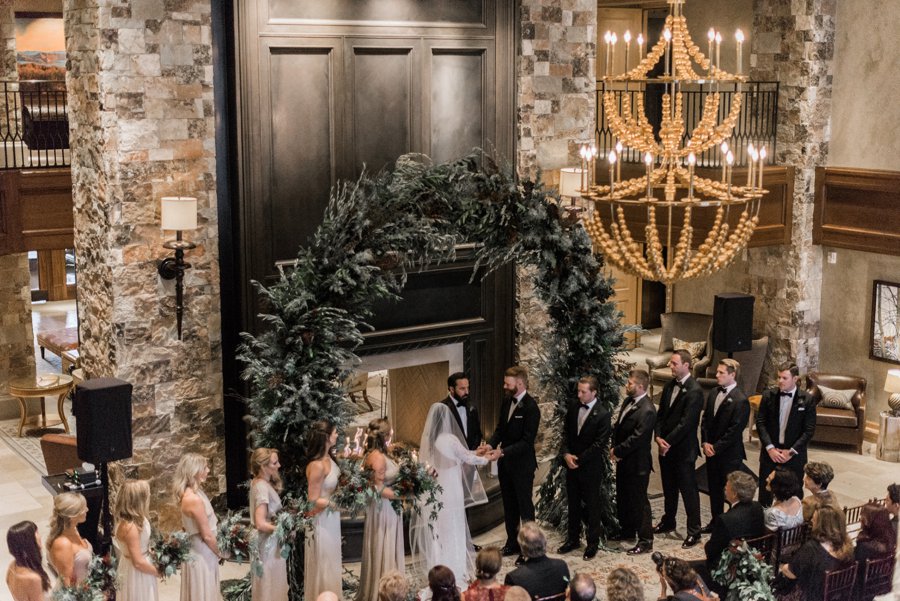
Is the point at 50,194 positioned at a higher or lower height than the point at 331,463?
higher

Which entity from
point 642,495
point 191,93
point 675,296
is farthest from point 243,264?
point 675,296

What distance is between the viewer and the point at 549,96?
430 inches

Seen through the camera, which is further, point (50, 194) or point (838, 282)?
point (838, 282)

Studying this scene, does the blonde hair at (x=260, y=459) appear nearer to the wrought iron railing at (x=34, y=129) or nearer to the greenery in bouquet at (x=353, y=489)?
the greenery in bouquet at (x=353, y=489)

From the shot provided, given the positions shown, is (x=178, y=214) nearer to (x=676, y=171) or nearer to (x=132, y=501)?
(x=132, y=501)

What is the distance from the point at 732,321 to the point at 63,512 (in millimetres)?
5652

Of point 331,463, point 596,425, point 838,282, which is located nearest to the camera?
point 331,463

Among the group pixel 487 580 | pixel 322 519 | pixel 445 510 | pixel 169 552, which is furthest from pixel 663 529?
pixel 169 552

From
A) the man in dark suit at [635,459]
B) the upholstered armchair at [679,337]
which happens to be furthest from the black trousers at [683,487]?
the upholstered armchair at [679,337]

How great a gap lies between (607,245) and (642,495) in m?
3.03

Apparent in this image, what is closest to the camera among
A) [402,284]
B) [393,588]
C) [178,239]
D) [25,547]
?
[393,588]

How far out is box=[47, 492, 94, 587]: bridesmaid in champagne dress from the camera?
21.1 ft

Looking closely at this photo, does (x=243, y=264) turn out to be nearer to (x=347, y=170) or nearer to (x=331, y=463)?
(x=347, y=170)

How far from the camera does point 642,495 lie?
9242 mm
